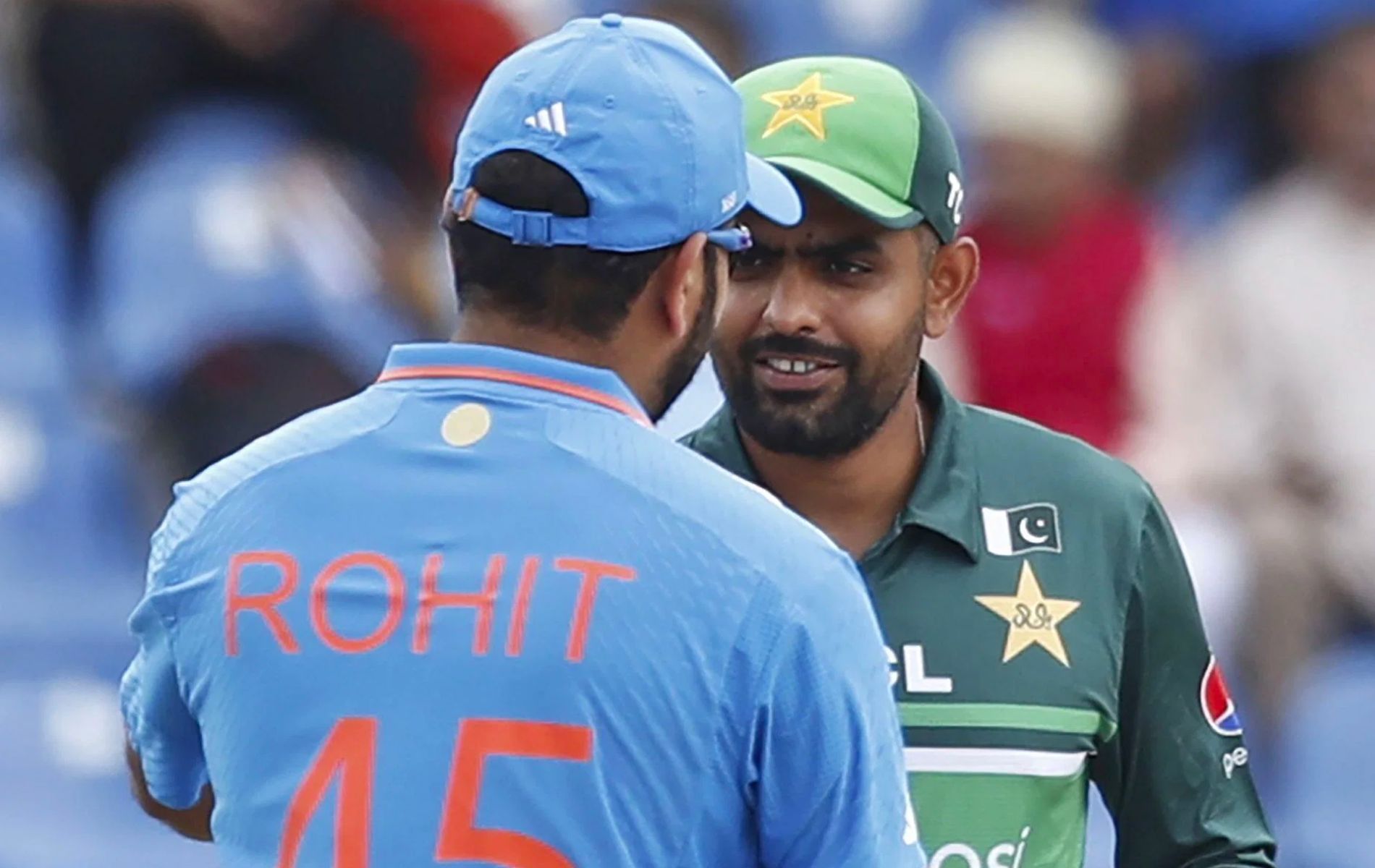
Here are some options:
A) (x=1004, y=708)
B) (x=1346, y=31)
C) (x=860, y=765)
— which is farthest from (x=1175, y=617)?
(x=1346, y=31)

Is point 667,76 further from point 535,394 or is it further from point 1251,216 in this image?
point 1251,216

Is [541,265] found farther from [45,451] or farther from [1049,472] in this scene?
[45,451]

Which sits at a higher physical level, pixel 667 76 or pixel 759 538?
pixel 667 76

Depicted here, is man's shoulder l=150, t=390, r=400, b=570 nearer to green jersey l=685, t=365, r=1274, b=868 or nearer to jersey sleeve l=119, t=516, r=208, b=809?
jersey sleeve l=119, t=516, r=208, b=809

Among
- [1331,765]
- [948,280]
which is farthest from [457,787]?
[1331,765]

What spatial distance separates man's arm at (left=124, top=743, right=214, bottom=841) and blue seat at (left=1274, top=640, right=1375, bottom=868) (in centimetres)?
382

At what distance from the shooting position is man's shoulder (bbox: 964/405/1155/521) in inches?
113

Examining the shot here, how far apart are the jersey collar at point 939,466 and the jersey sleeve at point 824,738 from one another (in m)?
0.69

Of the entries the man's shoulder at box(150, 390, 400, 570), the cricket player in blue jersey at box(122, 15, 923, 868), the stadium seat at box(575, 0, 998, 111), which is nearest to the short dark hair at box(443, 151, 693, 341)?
the cricket player in blue jersey at box(122, 15, 923, 868)

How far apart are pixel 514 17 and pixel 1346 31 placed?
1999 millimetres

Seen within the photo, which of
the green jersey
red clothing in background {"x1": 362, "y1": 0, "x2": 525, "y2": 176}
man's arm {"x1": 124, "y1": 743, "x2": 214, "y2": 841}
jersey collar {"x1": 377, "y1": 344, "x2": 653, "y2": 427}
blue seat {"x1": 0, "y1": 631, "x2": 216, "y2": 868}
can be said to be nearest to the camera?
jersey collar {"x1": 377, "y1": 344, "x2": 653, "y2": 427}

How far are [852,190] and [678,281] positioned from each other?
2.00 ft

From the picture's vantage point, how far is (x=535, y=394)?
214cm

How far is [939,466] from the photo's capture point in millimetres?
2889
